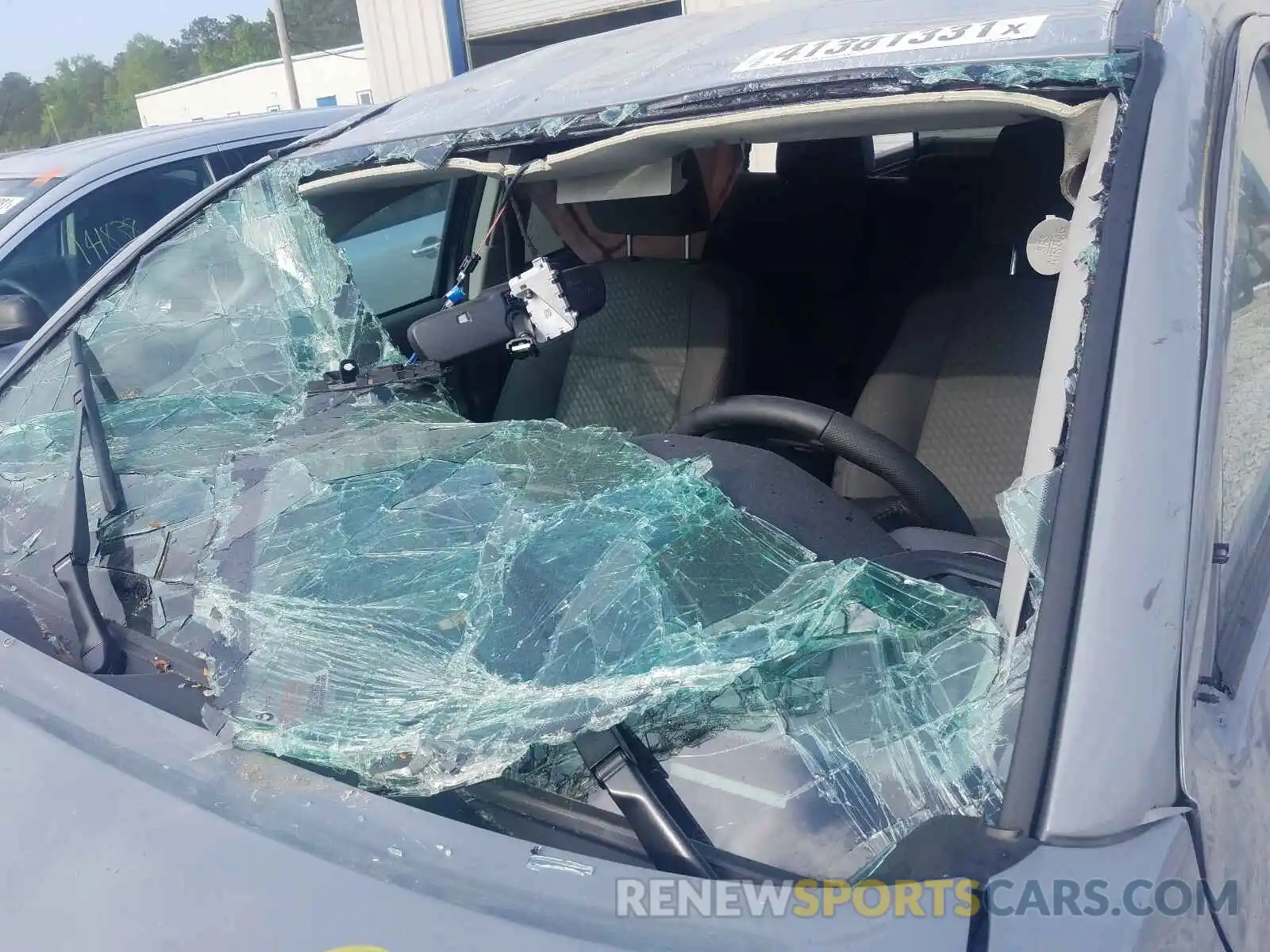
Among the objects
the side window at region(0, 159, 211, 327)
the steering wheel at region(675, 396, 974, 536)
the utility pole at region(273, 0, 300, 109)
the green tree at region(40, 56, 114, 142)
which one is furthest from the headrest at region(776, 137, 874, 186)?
the green tree at region(40, 56, 114, 142)

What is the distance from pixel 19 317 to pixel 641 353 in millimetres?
1979

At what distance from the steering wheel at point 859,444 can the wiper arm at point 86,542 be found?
1158 millimetres

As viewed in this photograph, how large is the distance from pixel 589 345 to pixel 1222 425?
1908 mm

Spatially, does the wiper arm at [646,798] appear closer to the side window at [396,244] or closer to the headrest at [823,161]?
the side window at [396,244]

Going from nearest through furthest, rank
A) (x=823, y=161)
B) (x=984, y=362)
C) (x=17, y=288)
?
(x=984, y=362) < (x=823, y=161) < (x=17, y=288)

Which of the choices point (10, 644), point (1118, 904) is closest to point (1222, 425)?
point (1118, 904)

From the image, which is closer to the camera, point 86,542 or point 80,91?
point 86,542

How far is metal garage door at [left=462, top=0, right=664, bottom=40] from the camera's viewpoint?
39.0ft

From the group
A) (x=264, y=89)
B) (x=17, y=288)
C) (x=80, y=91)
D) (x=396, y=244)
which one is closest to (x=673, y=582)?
(x=396, y=244)

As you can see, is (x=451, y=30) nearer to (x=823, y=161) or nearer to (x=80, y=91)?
(x=823, y=161)

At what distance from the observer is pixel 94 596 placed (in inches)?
58.6

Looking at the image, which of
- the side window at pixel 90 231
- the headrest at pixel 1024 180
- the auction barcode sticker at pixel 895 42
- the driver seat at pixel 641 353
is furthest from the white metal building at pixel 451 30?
the auction barcode sticker at pixel 895 42

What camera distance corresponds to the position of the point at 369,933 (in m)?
Result: 0.96

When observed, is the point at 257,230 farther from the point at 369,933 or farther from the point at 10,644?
the point at 369,933
